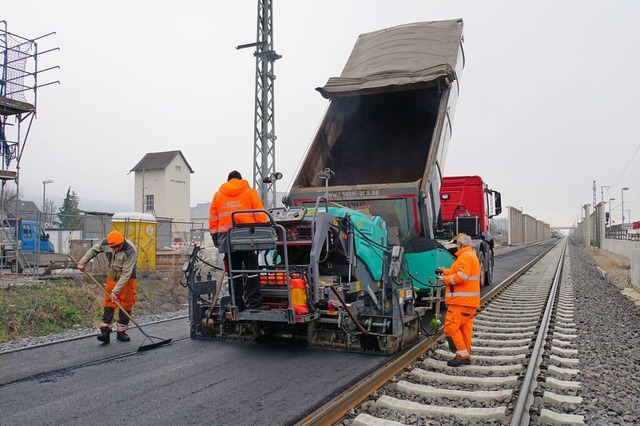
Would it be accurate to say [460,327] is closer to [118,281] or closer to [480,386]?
[480,386]

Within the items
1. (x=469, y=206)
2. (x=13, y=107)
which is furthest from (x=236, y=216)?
(x=13, y=107)

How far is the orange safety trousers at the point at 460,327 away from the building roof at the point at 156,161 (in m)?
40.2

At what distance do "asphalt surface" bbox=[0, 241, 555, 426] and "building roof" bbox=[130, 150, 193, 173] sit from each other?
3836 centimetres

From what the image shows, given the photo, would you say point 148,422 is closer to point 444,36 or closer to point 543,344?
point 543,344

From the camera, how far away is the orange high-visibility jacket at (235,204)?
6.33 metres

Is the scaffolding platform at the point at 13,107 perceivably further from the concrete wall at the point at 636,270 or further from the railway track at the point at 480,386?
the concrete wall at the point at 636,270

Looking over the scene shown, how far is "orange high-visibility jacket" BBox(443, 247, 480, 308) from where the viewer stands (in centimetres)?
586

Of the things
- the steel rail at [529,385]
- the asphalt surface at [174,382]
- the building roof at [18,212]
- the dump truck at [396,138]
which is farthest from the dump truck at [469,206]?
the building roof at [18,212]

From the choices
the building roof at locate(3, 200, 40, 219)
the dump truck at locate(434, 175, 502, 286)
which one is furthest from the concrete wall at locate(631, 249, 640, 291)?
the building roof at locate(3, 200, 40, 219)

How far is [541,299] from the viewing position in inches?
455

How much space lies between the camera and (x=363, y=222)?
6.57 metres

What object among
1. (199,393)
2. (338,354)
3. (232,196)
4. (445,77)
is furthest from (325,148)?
(199,393)

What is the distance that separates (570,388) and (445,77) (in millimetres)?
4942

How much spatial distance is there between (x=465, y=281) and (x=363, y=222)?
145 centimetres
